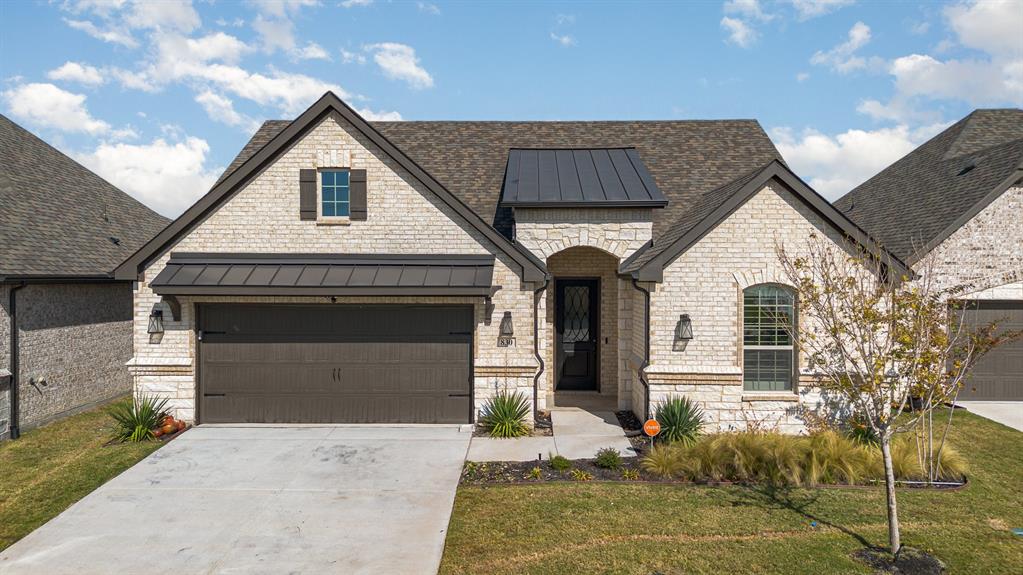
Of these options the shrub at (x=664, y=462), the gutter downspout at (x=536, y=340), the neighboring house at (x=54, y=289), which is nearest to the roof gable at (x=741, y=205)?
the gutter downspout at (x=536, y=340)

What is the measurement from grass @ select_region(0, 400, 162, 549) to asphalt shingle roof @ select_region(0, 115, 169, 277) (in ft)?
10.8

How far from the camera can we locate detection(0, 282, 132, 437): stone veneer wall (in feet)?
35.3

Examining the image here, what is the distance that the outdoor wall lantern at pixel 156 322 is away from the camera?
10.5 meters

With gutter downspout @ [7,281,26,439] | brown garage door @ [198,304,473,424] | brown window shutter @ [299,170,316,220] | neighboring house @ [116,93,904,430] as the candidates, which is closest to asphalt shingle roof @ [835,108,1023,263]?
neighboring house @ [116,93,904,430]

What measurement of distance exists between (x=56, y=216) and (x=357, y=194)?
347 inches

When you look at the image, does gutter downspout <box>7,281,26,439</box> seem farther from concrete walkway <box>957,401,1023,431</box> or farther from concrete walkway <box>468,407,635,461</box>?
concrete walkway <box>957,401,1023,431</box>

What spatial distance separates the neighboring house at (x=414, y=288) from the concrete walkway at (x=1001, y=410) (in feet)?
16.2

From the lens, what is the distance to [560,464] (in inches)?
330

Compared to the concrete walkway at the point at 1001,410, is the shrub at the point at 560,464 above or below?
below

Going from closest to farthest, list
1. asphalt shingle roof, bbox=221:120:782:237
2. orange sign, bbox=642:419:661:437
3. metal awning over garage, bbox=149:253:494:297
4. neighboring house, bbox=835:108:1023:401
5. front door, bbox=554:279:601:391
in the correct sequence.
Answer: orange sign, bbox=642:419:661:437, metal awning over garage, bbox=149:253:494:297, neighboring house, bbox=835:108:1023:401, front door, bbox=554:279:601:391, asphalt shingle roof, bbox=221:120:782:237

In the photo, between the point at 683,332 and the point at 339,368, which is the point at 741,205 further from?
the point at 339,368

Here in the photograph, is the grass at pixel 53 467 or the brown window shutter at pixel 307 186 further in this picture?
the brown window shutter at pixel 307 186

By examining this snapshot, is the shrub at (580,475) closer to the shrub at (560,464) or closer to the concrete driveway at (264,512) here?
the shrub at (560,464)

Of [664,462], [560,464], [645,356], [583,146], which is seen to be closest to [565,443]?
[560,464]
